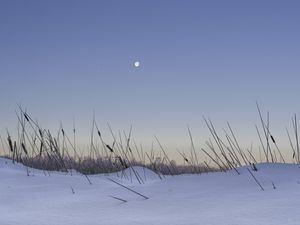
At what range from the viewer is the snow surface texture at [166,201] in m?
1.50

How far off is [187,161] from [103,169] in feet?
4.56

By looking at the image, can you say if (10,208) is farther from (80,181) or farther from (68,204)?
(80,181)

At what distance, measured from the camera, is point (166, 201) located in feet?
6.16

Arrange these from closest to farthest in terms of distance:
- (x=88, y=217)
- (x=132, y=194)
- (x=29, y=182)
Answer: (x=88, y=217), (x=132, y=194), (x=29, y=182)

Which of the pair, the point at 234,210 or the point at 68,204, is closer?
the point at 234,210

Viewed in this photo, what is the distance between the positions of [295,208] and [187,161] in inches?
92.8

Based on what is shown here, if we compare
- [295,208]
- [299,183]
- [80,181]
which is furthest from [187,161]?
[295,208]

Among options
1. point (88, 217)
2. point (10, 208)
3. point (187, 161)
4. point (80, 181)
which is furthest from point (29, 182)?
point (187, 161)

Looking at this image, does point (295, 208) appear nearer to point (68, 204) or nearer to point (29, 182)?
point (68, 204)

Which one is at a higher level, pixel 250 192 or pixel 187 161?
pixel 187 161

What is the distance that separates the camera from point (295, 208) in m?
1.47

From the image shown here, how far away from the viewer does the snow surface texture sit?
4.91 ft

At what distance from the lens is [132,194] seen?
214 cm

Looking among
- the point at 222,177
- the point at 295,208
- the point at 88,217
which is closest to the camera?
the point at 295,208
